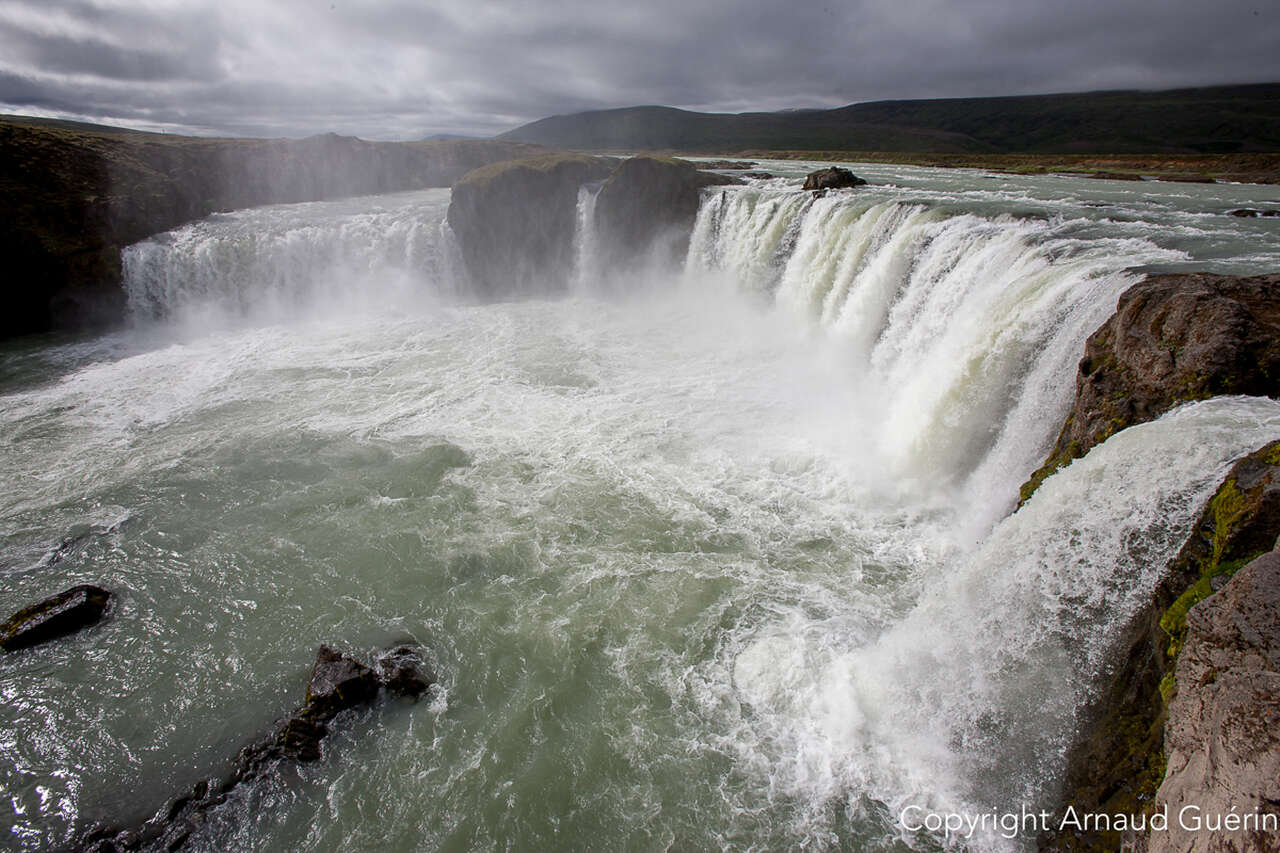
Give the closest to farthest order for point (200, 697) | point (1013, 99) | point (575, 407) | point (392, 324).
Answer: point (200, 697) → point (575, 407) → point (392, 324) → point (1013, 99)

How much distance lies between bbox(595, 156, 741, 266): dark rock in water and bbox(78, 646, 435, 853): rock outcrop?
2073cm

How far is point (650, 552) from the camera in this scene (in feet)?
32.8

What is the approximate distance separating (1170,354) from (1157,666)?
4.04 m

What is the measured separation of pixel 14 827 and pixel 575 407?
11368 millimetres

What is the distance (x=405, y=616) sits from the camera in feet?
29.3

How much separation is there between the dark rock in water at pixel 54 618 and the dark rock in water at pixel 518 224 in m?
20.6

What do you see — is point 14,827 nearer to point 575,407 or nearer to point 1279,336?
point 575,407

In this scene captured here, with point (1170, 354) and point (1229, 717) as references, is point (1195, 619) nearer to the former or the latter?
point (1229, 717)

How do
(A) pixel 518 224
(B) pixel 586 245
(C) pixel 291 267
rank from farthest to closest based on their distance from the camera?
(A) pixel 518 224 → (B) pixel 586 245 → (C) pixel 291 267

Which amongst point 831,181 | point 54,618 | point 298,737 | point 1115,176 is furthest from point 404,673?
point 1115,176

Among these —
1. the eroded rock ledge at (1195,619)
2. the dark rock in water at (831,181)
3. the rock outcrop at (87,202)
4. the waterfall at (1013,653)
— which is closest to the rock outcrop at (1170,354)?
the eroded rock ledge at (1195,619)

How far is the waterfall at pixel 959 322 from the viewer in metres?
9.13

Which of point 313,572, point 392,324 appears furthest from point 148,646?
point 392,324

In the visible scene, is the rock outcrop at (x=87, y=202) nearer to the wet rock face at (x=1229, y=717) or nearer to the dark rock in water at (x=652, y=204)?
the dark rock in water at (x=652, y=204)
